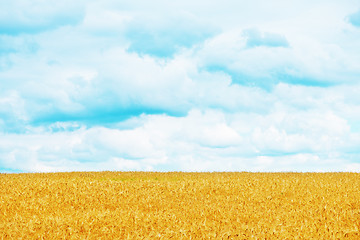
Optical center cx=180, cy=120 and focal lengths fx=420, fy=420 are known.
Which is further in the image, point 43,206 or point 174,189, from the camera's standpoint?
point 174,189

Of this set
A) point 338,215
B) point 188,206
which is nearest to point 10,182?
point 188,206

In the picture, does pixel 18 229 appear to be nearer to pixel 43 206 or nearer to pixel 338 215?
pixel 43 206

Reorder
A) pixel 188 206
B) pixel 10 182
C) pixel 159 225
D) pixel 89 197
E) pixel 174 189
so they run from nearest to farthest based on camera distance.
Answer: pixel 159 225 < pixel 188 206 < pixel 89 197 < pixel 174 189 < pixel 10 182

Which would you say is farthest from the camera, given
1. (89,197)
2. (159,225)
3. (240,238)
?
(89,197)

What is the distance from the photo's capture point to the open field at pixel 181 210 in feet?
33.1

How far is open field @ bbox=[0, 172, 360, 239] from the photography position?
33.1 ft

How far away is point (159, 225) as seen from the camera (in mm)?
11047

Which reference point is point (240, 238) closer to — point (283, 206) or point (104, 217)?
point (104, 217)

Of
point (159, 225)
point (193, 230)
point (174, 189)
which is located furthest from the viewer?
point (174, 189)

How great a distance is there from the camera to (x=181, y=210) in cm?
1366

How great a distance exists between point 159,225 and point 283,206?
5.50 meters

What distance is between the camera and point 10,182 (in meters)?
21.5

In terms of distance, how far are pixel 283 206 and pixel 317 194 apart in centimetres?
288

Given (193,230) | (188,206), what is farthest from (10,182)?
(193,230)
